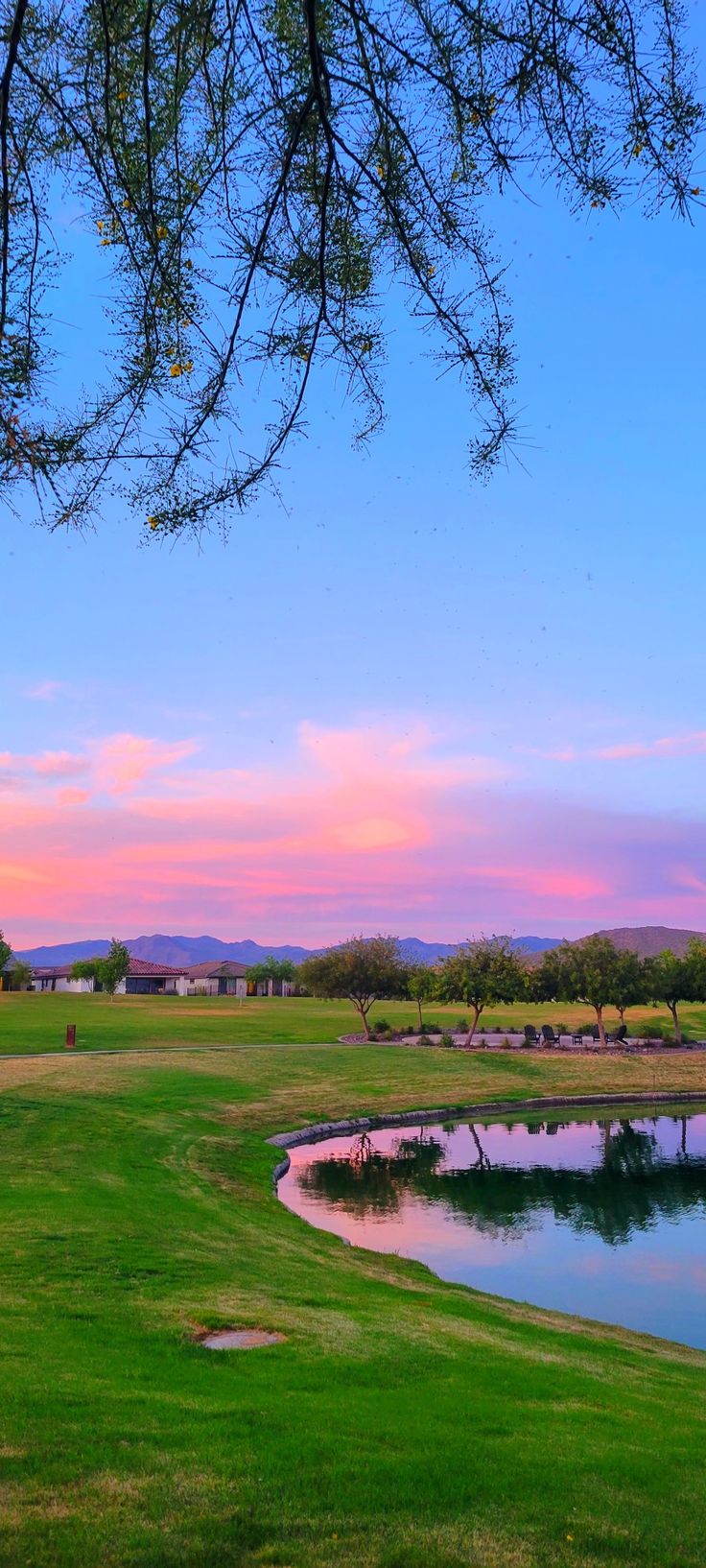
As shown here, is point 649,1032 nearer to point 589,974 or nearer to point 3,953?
point 589,974

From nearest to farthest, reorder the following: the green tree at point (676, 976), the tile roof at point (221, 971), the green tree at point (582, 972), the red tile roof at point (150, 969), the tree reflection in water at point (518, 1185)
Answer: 1. the tree reflection in water at point (518, 1185)
2. the green tree at point (582, 972)
3. the green tree at point (676, 976)
4. the red tile roof at point (150, 969)
5. the tile roof at point (221, 971)

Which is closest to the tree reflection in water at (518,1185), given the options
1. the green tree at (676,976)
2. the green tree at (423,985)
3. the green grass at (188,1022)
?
the green grass at (188,1022)

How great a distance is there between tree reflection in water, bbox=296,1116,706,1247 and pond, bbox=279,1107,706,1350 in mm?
49

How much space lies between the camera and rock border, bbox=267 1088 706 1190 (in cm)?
3178

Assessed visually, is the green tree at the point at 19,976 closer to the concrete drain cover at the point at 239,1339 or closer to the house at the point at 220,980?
the house at the point at 220,980

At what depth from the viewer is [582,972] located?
58.8 meters

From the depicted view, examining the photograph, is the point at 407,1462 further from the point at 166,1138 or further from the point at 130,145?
the point at 166,1138

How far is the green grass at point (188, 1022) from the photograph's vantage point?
163 ft

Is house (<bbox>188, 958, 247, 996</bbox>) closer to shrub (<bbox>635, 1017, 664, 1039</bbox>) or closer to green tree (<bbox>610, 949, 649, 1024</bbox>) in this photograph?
shrub (<bbox>635, 1017, 664, 1039</bbox>)

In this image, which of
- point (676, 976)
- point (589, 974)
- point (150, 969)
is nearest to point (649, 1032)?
point (676, 976)

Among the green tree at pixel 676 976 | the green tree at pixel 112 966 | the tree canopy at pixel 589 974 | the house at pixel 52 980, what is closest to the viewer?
the tree canopy at pixel 589 974

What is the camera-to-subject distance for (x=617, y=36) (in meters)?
6.27

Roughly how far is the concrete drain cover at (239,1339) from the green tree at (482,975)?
48945 mm

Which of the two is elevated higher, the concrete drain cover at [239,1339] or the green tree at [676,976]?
the green tree at [676,976]
